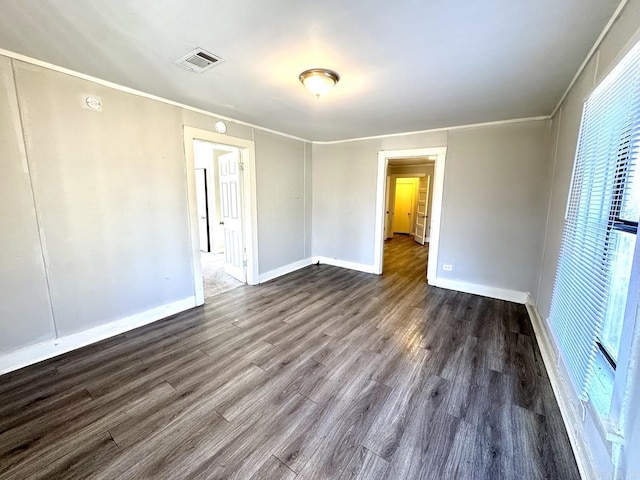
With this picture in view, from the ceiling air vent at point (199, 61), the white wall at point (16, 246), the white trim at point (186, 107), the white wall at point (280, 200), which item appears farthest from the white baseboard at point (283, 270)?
the ceiling air vent at point (199, 61)

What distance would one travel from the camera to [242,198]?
407 centimetres

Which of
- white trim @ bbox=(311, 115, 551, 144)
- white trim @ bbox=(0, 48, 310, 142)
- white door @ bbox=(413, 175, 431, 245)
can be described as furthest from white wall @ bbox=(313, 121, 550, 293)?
white door @ bbox=(413, 175, 431, 245)

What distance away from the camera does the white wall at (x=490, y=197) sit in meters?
3.40

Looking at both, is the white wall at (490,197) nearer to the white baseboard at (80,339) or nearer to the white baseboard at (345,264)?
the white baseboard at (345,264)

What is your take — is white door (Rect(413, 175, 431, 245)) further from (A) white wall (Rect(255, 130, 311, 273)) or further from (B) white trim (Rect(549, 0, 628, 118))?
(B) white trim (Rect(549, 0, 628, 118))

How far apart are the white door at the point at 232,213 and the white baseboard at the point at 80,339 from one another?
50.6 inches

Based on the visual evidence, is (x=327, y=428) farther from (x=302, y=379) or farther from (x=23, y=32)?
(x=23, y=32)

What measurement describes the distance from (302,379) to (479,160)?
12.2 feet

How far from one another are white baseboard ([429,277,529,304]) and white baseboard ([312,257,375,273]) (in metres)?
1.17

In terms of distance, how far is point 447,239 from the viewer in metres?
4.09

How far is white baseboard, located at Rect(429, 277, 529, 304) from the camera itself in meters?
3.63

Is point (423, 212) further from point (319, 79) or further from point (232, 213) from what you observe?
point (319, 79)

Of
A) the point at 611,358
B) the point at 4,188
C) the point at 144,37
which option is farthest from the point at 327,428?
the point at 4,188

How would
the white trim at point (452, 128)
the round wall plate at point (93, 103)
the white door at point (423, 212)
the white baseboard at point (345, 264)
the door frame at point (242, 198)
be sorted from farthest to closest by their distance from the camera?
the white door at point (423, 212) < the white baseboard at point (345, 264) < the white trim at point (452, 128) < the door frame at point (242, 198) < the round wall plate at point (93, 103)
